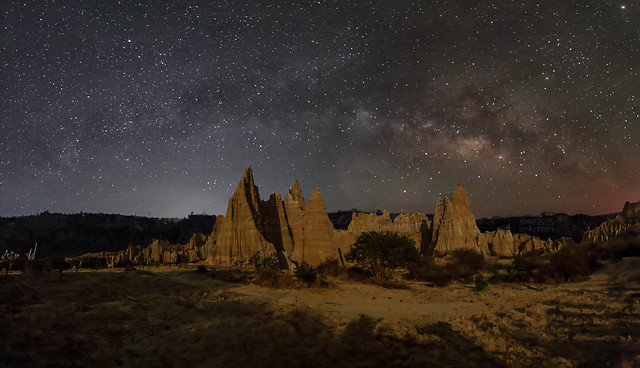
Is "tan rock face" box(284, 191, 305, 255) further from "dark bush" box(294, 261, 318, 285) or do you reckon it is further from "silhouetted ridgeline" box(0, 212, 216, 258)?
"silhouetted ridgeline" box(0, 212, 216, 258)

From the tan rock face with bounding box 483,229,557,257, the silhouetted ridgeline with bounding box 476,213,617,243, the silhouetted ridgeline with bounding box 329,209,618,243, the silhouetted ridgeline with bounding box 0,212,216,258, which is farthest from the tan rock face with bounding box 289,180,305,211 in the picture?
the silhouetted ridgeline with bounding box 0,212,216,258

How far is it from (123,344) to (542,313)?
1576cm

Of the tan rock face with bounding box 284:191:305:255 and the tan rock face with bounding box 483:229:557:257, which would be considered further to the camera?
the tan rock face with bounding box 284:191:305:255

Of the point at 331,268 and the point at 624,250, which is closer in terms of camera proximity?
the point at 624,250

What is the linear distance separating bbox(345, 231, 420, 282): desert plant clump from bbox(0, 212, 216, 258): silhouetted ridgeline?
11229cm

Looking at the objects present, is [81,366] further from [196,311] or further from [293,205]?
[293,205]

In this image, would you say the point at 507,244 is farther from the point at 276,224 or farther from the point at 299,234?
the point at 276,224

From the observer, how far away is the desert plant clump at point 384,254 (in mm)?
26219

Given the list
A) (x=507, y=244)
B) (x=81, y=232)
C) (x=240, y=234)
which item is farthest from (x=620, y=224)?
(x=81, y=232)

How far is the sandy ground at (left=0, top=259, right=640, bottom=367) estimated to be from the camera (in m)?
7.99

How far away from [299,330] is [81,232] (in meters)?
134

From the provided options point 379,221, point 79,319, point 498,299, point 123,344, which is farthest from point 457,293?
point 379,221

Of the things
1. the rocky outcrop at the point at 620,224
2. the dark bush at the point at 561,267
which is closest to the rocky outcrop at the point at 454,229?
the rocky outcrop at the point at 620,224

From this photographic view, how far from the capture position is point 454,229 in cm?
4794
